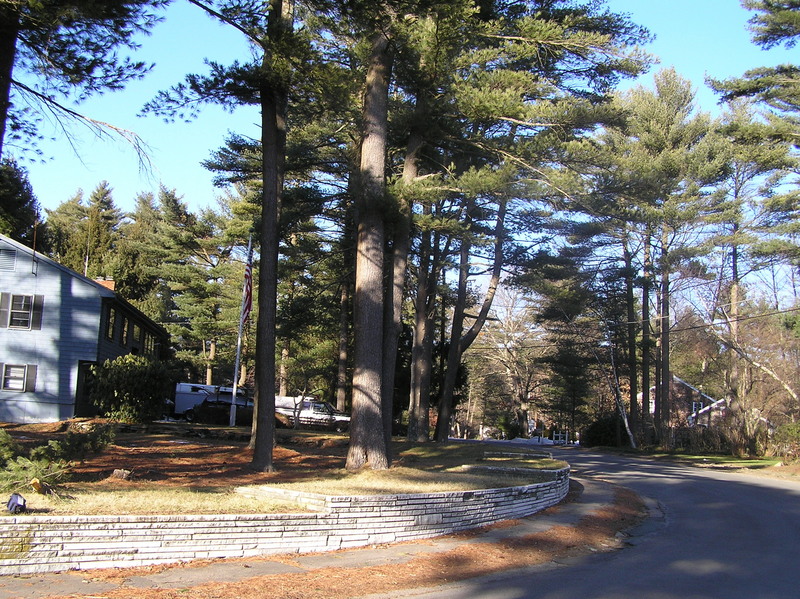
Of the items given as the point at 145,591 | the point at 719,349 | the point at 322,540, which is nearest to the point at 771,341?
the point at 719,349

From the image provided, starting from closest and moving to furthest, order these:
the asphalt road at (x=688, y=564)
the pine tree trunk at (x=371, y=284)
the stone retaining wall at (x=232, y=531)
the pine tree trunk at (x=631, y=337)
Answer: the stone retaining wall at (x=232, y=531) < the asphalt road at (x=688, y=564) < the pine tree trunk at (x=371, y=284) < the pine tree trunk at (x=631, y=337)

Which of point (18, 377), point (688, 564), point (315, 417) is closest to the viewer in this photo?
point (688, 564)

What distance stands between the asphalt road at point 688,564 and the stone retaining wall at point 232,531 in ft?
5.65

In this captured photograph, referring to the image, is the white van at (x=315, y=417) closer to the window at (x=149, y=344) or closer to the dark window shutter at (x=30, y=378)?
the window at (x=149, y=344)

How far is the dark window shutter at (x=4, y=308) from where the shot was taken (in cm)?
2681

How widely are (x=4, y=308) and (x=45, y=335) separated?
184cm

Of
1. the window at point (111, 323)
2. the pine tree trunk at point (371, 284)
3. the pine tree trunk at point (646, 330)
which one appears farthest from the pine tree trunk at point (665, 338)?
the window at point (111, 323)

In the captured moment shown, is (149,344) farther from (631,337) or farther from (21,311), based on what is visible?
(631,337)

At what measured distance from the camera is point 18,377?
87.2ft

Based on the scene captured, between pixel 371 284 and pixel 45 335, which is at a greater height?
pixel 371 284

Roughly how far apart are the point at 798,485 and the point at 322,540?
17.9 metres

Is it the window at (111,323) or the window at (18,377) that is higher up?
the window at (111,323)

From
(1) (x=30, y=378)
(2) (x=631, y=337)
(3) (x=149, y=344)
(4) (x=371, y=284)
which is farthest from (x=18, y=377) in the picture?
(2) (x=631, y=337)

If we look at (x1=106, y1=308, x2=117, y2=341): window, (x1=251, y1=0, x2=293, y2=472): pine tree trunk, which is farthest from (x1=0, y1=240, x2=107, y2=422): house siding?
(x1=251, y1=0, x2=293, y2=472): pine tree trunk
